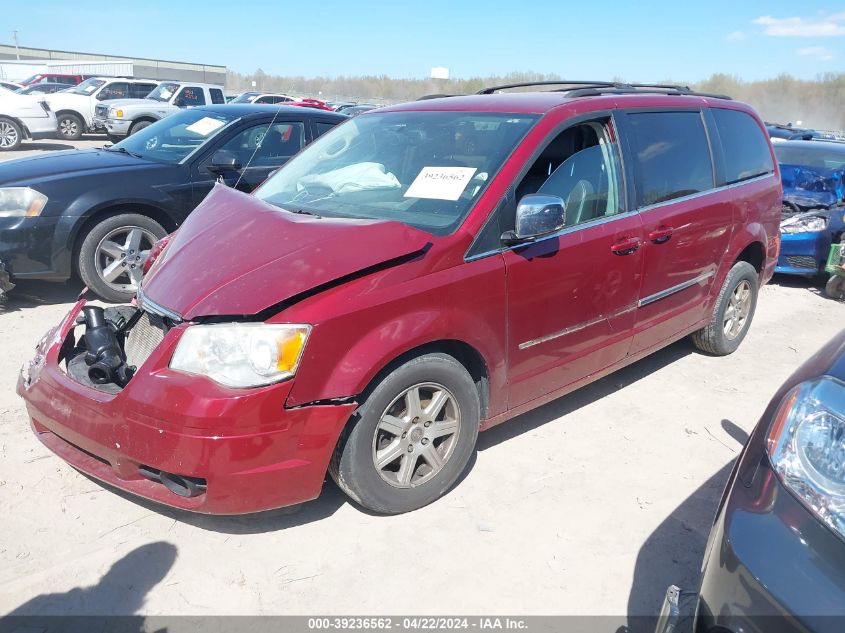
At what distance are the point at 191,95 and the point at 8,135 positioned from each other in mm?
6164

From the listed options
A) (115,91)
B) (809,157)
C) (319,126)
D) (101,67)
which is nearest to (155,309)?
(319,126)

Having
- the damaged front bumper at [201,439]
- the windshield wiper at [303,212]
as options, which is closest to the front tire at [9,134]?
the windshield wiper at [303,212]

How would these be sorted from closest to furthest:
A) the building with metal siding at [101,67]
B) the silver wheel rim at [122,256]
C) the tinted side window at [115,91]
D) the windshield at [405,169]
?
the windshield at [405,169]
the silver wheel rim at [122,256]
the tinted side window at [115,91]
the building with metal siding at [101,67]

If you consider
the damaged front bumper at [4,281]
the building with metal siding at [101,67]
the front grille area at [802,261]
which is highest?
the building with metal siding at [101,67]

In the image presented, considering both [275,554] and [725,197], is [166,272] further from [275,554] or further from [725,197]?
[725,197]

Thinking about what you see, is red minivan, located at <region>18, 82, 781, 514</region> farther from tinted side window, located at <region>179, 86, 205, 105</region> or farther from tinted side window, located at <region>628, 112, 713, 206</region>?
tinted side window, located at <region>179, 86, 205, 105</region>

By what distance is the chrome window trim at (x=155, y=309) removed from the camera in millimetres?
2793

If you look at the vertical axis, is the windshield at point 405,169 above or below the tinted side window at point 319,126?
below

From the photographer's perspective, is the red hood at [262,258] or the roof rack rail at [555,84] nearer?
the red hood at [262,258]

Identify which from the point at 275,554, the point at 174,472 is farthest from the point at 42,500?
the point at 275,554

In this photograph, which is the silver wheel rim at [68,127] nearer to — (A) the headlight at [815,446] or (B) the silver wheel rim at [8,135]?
(B) the silver wheel rim at [8,135]

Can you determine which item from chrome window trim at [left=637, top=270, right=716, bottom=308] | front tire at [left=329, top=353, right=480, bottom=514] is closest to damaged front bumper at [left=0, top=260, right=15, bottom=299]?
front tire at [left=329, top=353, right=480, bottom=514]

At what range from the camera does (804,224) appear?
7.53 metres

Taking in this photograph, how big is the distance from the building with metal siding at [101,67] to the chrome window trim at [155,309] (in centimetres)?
3710
